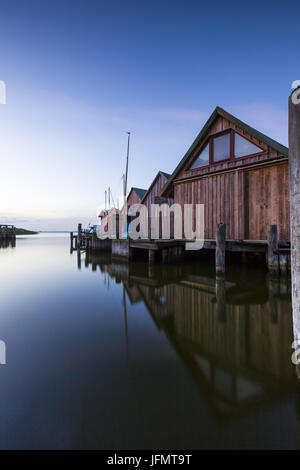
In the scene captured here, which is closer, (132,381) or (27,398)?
(27,398)

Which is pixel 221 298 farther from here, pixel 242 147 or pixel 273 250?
pixel 242 147

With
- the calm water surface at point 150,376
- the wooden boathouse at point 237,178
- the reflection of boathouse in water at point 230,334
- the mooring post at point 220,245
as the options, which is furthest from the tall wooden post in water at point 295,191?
the wooden boathouse at point 237,178

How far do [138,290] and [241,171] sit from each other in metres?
7.47

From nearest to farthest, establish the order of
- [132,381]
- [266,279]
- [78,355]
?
[132,381]
[78,355]
[266,279]

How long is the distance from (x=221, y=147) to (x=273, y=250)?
596 centimetres

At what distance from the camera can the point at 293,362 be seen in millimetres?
3016

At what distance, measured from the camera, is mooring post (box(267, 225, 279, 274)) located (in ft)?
25.3

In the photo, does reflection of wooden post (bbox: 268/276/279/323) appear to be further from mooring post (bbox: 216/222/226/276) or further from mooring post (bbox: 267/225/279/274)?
mooring post (bbox: 216/222/226/276)

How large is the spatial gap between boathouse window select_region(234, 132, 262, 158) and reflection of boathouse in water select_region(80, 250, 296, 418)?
5907 millimetres

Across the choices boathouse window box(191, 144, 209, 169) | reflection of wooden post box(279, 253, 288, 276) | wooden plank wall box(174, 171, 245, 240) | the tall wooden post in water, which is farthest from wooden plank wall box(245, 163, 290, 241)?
the tall wooden post in water

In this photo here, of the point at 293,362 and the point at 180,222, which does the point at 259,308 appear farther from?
the point at 180,222

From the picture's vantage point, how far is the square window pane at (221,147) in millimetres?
10469

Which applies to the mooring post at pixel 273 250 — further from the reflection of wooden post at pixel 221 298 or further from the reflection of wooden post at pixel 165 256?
the reflection of wooden post at pixel 165 256
